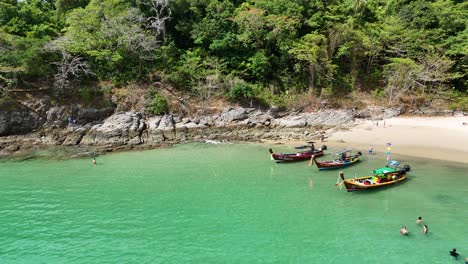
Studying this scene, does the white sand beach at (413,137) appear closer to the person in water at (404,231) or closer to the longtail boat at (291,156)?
the longtail boat at (291,156)

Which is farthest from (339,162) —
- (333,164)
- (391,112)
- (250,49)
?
Result: (250,49)

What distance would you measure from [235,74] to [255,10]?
394 inches

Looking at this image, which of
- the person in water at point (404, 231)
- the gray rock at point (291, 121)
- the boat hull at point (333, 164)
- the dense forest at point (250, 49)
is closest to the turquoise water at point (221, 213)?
the person in water at point (404, 231)

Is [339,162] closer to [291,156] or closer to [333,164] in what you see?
[333,164]

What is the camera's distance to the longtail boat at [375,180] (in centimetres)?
1950

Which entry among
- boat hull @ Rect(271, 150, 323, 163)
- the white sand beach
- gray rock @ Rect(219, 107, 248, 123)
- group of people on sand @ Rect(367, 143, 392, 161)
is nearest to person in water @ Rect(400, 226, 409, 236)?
boat hull @ Rect(271, 150, 323, 163)

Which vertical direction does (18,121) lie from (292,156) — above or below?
above

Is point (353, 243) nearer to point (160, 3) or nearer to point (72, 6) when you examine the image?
point (160, 3)

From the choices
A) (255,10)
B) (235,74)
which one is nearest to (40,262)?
(235,74)

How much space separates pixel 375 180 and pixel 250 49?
26369 millimetres

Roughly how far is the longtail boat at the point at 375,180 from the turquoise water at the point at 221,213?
49cm

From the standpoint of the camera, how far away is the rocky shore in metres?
31.3

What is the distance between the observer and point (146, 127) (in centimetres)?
Result: 3456

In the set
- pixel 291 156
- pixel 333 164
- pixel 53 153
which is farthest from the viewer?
pixel 53 153
